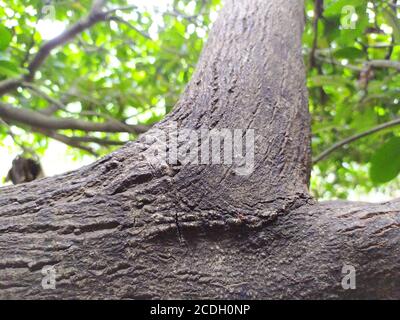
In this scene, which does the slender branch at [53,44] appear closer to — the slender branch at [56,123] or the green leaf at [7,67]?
the slender branch at [56,123]

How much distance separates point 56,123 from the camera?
2061mm

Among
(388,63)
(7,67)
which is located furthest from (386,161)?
(7,67)

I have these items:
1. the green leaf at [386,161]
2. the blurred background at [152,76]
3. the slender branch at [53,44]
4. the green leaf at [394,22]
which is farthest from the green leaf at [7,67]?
the green leaf at [394,22]

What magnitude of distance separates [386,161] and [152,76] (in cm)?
179

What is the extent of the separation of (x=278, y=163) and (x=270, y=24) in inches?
22.8

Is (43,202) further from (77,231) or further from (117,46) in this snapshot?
(117,46)

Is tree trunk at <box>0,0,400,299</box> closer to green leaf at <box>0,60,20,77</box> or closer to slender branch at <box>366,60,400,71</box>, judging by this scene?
green leaf at <box>0,60,20,77</box>

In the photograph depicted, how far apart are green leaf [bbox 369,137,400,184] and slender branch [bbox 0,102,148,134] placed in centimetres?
103

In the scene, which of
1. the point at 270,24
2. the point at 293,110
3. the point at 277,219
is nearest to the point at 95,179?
the point at 277,219

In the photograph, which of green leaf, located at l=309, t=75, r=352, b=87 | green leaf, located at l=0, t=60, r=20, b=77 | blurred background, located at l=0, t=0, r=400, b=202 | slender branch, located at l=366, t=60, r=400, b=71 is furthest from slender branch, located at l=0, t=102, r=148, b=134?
slender branch, located at l=366, t=60, r=400, b=71

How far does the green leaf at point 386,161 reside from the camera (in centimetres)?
126

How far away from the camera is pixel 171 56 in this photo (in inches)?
102

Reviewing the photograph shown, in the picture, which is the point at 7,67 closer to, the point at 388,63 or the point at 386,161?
the point at 386,161

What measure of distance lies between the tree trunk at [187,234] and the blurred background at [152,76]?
75 cm
